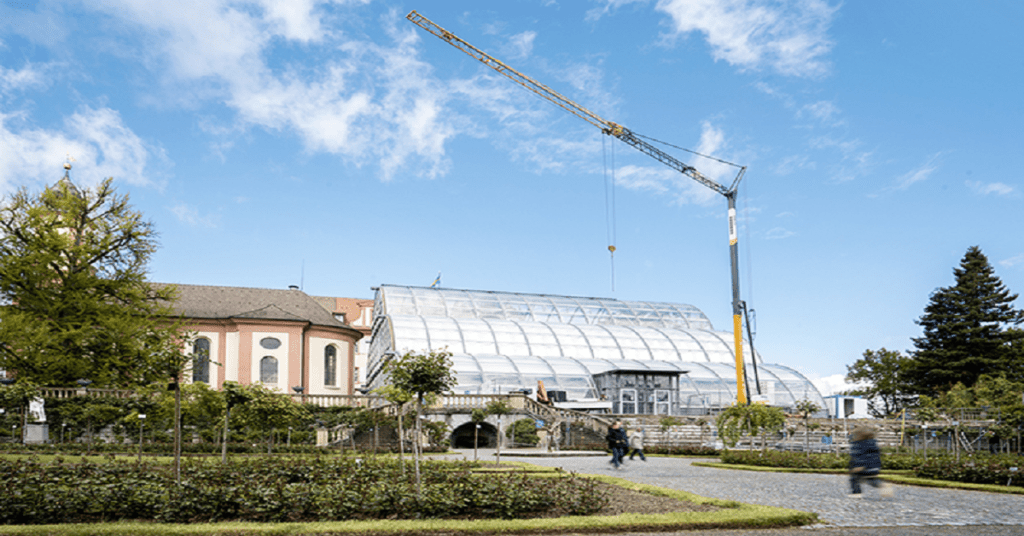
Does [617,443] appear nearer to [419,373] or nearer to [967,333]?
[419,373]

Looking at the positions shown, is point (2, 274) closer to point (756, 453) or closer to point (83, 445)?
point (83, 445)

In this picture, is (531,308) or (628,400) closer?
(628,400)

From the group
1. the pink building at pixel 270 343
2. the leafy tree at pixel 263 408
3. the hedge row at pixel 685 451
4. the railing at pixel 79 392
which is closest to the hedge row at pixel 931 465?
the hedge row at pixel 685 451

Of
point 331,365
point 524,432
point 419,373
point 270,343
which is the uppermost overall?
point 270,343

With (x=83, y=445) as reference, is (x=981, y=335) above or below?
above

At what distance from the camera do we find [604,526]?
1190 centimetres

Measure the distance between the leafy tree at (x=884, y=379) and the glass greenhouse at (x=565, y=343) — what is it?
9971mm

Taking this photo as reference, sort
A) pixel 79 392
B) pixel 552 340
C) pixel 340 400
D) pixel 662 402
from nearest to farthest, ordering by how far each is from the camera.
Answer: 1. pixel 79 392
2. pixel 340 400
3. pixel 662 402
4. pixel 552 340

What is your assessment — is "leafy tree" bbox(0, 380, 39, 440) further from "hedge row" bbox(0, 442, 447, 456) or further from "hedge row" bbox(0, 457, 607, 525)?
"hedge row" bbox(0, 457, 607, 525)

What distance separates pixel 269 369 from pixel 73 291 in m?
17.9

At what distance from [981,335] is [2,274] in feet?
216

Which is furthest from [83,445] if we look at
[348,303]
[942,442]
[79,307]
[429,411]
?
[348,303]

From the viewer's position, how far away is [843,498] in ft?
53.6

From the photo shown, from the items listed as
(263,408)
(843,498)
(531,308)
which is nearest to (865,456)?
(843,498)
